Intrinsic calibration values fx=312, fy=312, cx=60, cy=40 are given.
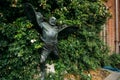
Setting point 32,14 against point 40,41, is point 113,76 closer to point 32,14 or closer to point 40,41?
point 40,41

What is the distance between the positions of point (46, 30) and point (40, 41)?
0.24m

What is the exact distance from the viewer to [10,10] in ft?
20.0

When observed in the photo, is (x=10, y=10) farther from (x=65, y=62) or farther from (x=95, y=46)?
(x=95, y=46)

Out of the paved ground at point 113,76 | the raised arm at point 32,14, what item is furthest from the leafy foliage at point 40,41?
the paved ground at point 113,76

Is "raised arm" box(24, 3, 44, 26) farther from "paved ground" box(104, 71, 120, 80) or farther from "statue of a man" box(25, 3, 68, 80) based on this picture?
"paved ground" box(104, 71, 120, 80)

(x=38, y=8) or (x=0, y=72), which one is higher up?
(x=38, y=8)

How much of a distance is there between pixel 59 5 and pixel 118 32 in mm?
9923

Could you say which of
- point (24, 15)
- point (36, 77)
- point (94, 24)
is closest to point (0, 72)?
point (36, 77)

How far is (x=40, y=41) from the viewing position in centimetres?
556

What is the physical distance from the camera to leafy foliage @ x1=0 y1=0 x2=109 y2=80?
5610 mm

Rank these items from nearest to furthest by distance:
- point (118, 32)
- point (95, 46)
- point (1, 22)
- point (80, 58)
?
point (1, 22) < point (80, 58) < point (95, 46) < point (118, 32)

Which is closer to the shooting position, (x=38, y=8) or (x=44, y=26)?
(x=44, y=26)

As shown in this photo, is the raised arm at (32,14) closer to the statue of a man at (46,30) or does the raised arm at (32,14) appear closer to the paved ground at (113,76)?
the statue of a man at (46,30)

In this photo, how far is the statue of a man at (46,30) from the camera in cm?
546
